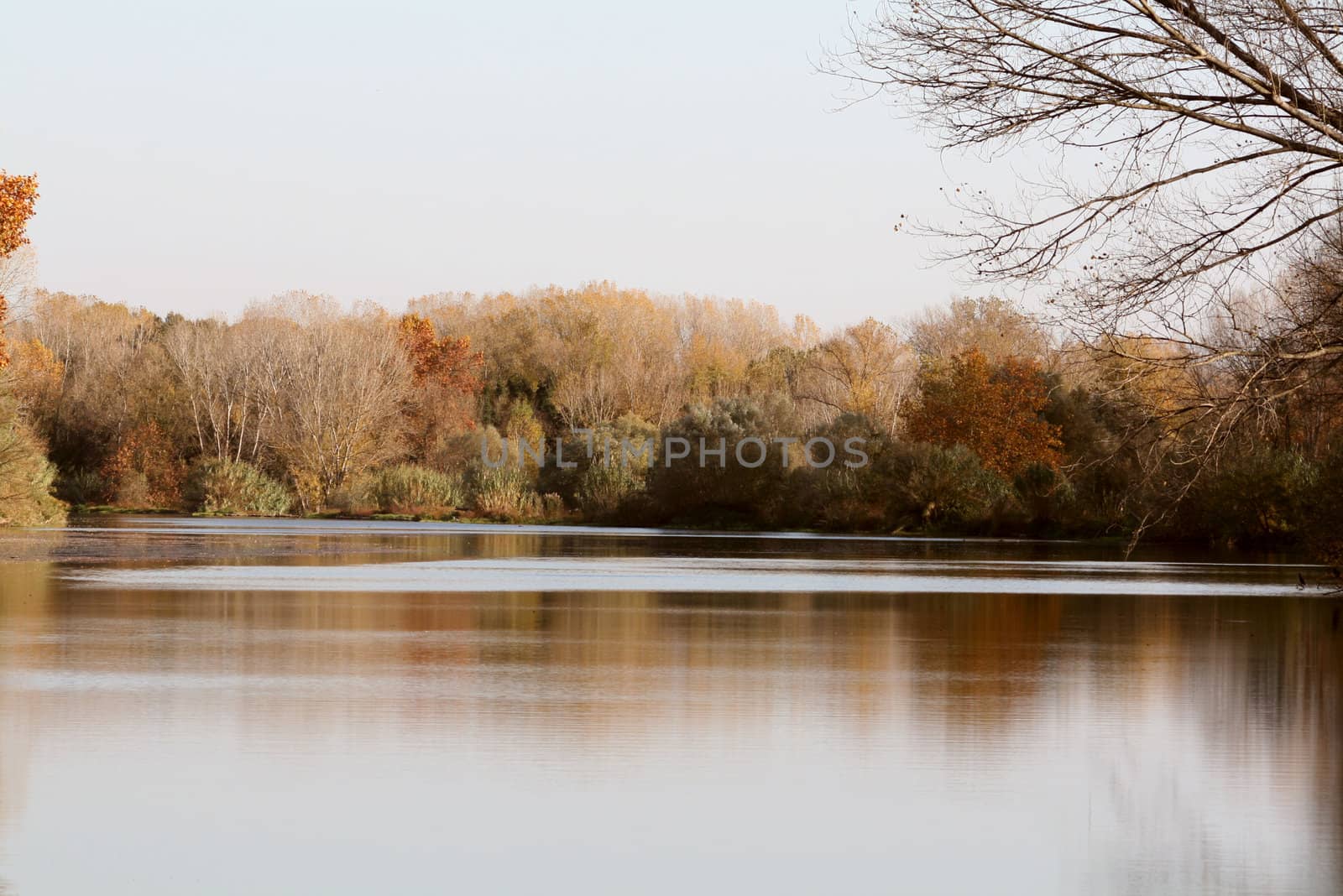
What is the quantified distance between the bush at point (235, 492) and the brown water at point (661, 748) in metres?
41.8

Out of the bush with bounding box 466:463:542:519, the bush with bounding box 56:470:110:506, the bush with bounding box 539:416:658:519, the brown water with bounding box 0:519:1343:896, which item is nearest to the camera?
the brown water with bounding box 0:519:1343:896

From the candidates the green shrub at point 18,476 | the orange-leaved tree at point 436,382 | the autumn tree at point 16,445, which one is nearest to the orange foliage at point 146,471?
the orange-leaved tree at point 436,382

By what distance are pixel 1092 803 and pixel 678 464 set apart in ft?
148

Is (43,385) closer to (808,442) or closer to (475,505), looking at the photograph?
(475,505)

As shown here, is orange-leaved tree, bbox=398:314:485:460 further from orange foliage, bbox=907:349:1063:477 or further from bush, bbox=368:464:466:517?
orange foliage, bbox=907:349:1063:477

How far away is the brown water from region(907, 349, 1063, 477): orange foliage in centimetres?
3632

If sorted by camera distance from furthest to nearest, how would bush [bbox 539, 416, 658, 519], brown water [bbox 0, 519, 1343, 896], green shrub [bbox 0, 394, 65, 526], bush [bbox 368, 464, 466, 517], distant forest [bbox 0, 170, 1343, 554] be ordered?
bush [bbox 368, 464, 466, 517]
bush [bbox 539, 416, 658, 519]
distant forest [bbox 0, 170, 1343, 554]
green shrub [bbox 0, 394, 65, 526]
brown water [bbox 0, 519, 1343, 896]

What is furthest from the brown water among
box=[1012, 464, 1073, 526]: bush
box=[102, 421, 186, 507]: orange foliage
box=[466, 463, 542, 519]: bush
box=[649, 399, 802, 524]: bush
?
box=[102, 421, 186, 507]: orange foliage

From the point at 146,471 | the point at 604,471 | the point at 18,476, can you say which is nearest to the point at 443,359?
the point at 146,471

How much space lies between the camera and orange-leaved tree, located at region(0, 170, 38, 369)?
98.9 feet

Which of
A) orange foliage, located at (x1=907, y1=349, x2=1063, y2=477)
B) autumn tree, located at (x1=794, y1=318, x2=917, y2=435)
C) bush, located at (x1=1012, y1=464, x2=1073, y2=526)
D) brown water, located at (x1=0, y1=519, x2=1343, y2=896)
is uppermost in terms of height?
autumn tree, located at (x1=794, y1=318, x2=917, y2=435)

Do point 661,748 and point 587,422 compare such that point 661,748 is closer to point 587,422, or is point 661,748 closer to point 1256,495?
point 1256,495

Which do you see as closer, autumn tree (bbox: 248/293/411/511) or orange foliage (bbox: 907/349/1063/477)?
orange foliage (bbox: 907/349/1063/477)

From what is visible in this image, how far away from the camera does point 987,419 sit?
54156mm
